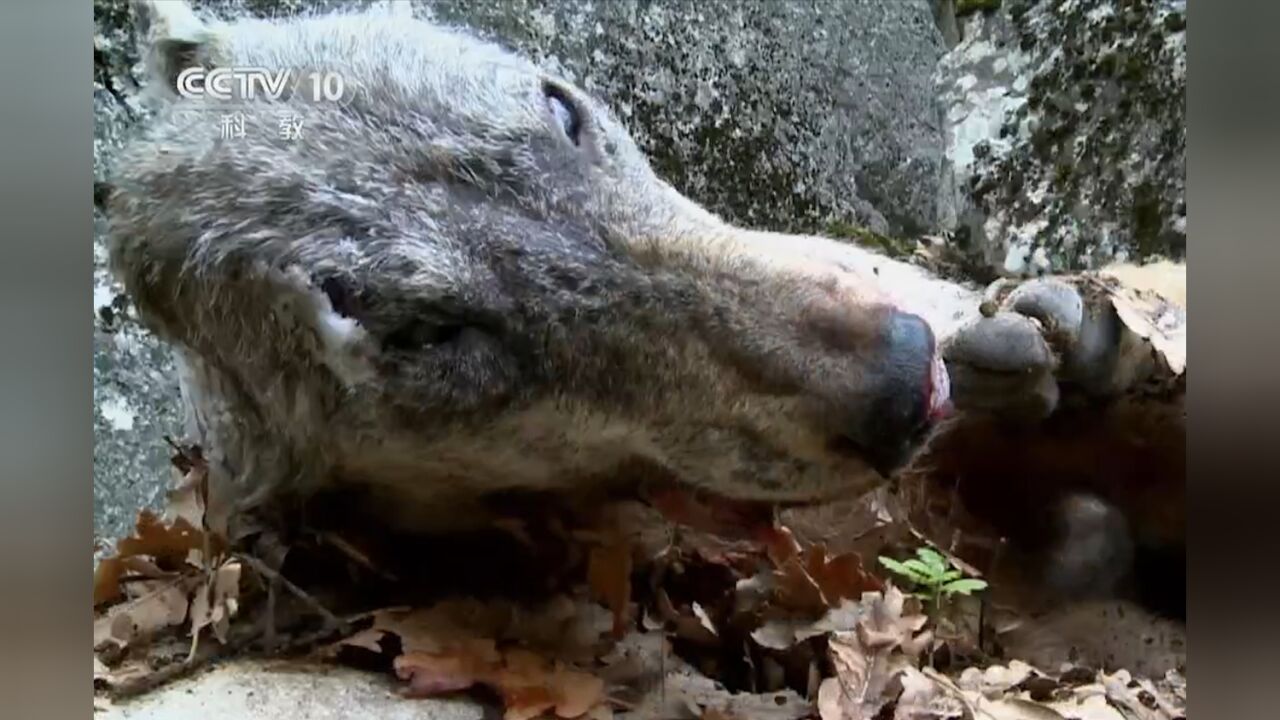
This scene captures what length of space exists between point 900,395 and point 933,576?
301mm

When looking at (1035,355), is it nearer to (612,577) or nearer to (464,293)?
(612,577)

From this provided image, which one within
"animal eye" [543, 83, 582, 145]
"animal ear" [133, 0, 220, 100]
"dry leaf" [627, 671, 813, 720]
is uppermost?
"animal ear" [133, 0, 220, 100]

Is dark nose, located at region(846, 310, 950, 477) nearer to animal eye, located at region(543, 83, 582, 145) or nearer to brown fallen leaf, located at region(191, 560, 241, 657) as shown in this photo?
animal eye, located at region(543, 83, 582, 145)

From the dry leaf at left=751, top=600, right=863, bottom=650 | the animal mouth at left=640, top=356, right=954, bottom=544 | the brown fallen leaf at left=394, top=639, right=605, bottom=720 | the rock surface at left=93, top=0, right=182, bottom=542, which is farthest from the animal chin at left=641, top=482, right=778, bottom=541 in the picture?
the rock surface at left=93, top=0, right=182, bottom=542

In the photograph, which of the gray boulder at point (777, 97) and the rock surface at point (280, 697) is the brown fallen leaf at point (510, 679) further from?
the gray boulder at point (777, 97)

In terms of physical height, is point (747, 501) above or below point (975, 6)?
below

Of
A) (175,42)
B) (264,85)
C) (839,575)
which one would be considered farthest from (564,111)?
(839,575)

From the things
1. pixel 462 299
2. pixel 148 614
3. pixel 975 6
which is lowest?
pixel 148 614

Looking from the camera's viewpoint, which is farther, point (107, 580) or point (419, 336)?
point (107, 580)

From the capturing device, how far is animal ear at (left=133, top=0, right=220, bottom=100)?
62.5 inches

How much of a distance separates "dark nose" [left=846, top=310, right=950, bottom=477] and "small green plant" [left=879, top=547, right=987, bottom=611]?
149mm

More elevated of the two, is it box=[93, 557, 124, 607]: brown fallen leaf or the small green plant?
the small green plant

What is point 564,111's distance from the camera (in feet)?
5.32
